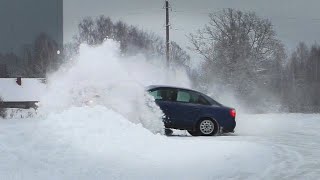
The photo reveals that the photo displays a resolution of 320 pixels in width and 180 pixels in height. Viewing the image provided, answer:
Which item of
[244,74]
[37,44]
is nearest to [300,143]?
[244,74]

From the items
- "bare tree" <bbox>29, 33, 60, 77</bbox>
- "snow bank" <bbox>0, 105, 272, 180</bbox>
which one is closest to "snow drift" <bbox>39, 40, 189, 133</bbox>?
"snow bank" <bbox>0, 105, 272, 180</bbox>

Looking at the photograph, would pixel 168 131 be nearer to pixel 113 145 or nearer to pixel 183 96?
pixel 183 96

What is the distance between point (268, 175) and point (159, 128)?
261 inches

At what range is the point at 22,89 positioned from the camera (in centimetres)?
6544

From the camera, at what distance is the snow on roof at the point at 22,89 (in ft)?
211

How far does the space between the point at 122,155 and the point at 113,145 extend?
70 centimetres

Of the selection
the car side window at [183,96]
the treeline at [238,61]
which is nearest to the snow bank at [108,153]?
the car side window at [183,96]

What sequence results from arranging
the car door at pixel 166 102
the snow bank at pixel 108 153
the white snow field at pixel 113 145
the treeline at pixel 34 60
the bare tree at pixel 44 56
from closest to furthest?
the snow bank at pixel 108 153 → the white snow field at pixel 113 145 → the car door at pixel 166 102 → the bare tree at pixel 44 56 → the treeline at pixel 34 60

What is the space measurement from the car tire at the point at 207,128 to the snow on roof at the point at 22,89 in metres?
49.8

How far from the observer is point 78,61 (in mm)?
15977

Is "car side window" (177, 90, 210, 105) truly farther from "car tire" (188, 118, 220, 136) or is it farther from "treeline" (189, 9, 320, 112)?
"treeline" (189, 9, 320, 112)

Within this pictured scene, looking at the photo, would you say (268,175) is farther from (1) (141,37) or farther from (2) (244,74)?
(1) (141,37)

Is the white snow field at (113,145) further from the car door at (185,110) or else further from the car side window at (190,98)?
the car side window at (190,98)

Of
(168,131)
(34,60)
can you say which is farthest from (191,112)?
(34,60)
